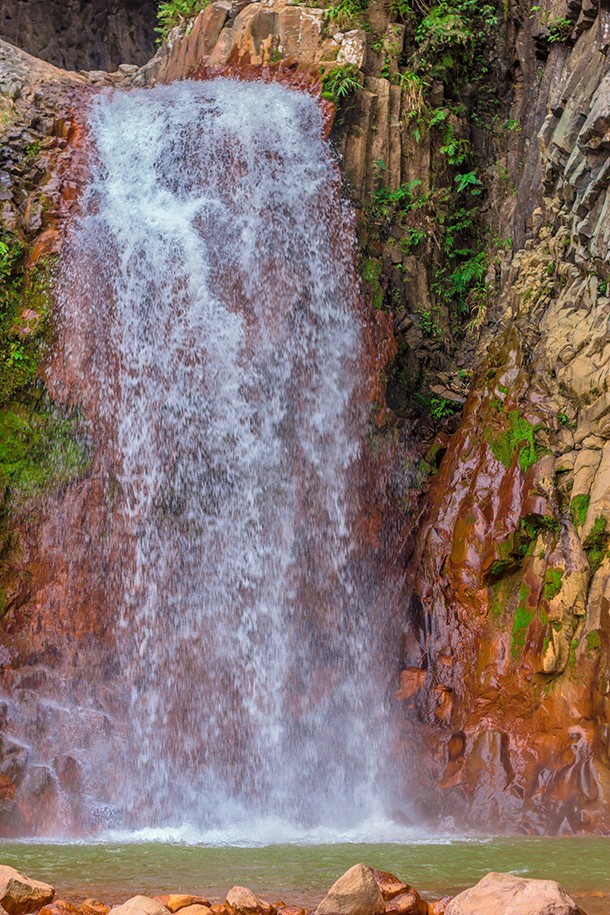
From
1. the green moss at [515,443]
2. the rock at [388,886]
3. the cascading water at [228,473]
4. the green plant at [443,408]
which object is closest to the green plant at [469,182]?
the cascading water at [228,473]

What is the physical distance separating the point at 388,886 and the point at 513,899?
68cm

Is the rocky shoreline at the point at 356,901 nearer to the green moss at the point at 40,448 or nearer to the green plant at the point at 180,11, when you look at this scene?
the green moss at the point at 40,448

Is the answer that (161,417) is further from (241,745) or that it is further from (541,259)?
(541,259)

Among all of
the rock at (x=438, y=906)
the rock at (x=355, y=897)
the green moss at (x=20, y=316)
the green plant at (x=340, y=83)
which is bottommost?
→ the rock at (x=438, y=906)

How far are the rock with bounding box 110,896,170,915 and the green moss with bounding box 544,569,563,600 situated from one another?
5.90 metres

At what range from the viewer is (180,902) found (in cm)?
423

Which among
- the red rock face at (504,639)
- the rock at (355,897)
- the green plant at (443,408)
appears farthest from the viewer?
the green plant at (443,408)

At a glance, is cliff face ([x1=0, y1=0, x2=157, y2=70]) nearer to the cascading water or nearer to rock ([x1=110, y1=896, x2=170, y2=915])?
the cascading water

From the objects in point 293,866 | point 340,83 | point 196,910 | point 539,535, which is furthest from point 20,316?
point 196,910

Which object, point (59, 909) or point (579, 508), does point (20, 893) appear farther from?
point (579, 508)

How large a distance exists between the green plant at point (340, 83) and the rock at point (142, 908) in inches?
412

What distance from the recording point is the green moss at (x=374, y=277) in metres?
11.8

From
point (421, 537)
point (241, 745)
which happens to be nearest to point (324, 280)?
point (421, 537)

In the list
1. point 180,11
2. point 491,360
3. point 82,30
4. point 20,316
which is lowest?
point 491,360
